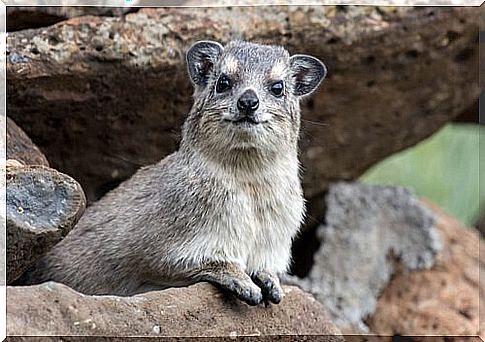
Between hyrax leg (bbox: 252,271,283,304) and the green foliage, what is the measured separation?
17.4 ft

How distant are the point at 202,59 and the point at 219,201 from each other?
0.80m

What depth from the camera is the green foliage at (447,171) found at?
36.1 feet

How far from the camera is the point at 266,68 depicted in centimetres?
552

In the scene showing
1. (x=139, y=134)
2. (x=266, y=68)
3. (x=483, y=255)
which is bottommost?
(x=483, y=255)

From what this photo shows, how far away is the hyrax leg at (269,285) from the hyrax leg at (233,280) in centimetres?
7

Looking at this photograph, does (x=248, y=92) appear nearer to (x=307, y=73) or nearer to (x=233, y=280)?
(x=307, y=73)

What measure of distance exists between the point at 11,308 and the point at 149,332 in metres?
0.64

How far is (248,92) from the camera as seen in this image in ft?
17.1

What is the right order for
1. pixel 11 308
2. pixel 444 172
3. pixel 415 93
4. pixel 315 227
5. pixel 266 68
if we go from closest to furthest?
pixel 11 308 < pixel 266 68 < pixel 415 93 < pixel 315 227 < pixel 444 172

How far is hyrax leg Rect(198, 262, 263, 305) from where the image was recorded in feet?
16.9

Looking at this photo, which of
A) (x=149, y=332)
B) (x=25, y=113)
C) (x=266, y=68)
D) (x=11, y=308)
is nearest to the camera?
(x=11, y=308)

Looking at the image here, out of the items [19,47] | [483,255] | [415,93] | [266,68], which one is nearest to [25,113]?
[19,47]

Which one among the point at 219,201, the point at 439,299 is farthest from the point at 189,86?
the point at 439,299

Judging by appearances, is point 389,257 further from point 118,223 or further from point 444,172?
point 444,172
